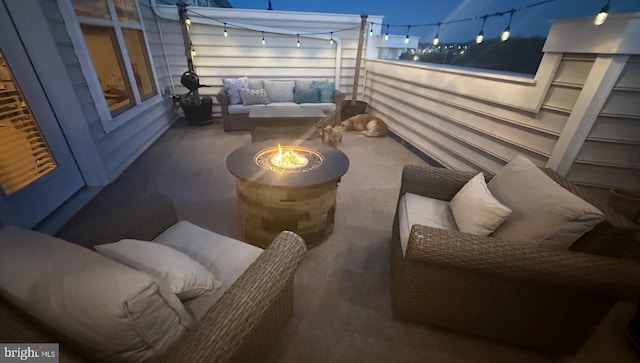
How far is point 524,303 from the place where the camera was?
1.12 m

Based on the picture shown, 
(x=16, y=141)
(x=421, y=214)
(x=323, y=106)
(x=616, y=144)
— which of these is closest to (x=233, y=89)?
(x=323, y=106)

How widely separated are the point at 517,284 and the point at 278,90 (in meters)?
4.52

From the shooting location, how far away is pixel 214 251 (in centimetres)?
122

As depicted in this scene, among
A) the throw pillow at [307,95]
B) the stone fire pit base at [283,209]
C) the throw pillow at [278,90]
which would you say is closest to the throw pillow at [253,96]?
the throw pillow at [278,90]

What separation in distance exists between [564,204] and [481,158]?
1803 millimetres

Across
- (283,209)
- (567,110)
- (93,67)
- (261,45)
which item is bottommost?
(283,209)

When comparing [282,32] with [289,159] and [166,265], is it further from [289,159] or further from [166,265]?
[166,265]

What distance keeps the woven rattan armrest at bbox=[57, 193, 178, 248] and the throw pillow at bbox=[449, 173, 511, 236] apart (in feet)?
5.40

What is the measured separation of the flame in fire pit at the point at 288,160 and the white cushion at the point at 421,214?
2.54ft

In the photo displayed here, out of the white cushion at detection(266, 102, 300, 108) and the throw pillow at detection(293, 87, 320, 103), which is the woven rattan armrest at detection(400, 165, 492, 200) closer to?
the white cushion at detection(266, 102, 300, 108)

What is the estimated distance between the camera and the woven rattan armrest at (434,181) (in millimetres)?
1682

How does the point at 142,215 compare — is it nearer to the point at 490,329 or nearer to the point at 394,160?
the point at 490,329

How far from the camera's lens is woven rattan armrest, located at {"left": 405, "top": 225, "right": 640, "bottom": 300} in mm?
969

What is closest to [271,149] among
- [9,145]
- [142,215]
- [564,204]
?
[142,215]
